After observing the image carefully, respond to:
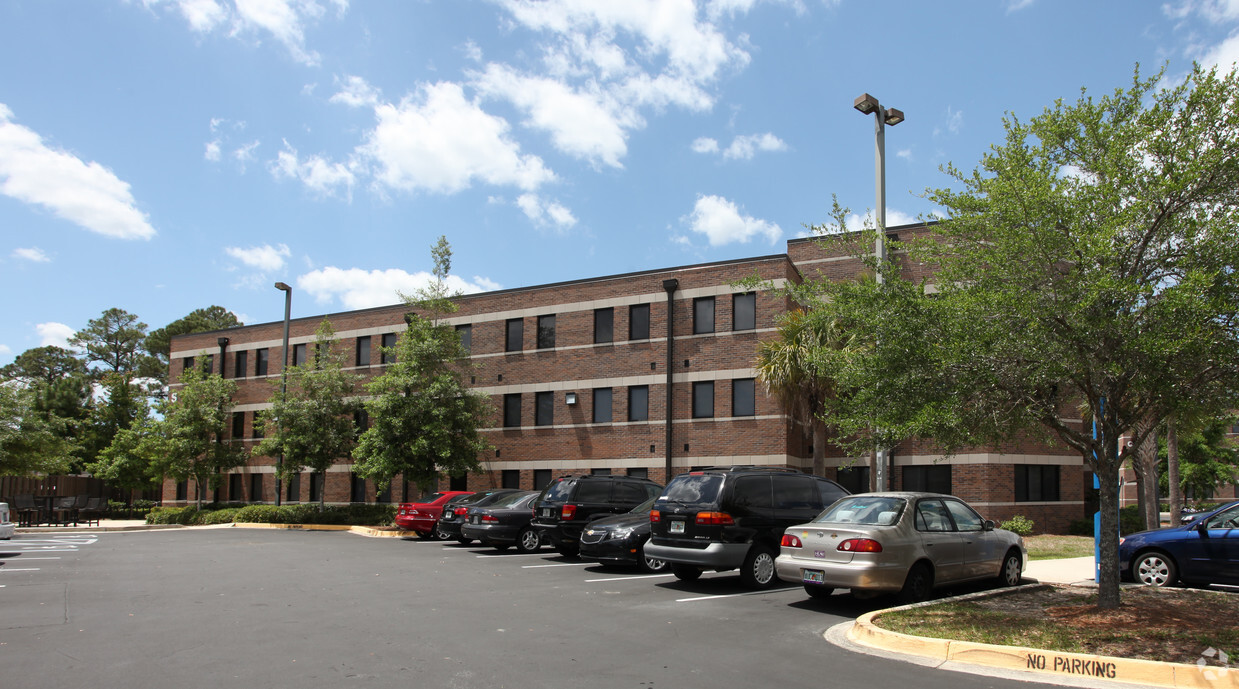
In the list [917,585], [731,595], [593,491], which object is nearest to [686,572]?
[731,595]

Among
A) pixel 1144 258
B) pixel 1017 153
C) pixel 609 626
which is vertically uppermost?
pixel 1017 153

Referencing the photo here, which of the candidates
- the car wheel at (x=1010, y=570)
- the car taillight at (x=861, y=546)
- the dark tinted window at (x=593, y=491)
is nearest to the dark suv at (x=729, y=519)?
the car taillight at (x=861, y=546)

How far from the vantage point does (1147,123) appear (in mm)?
9055

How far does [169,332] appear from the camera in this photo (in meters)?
71.1

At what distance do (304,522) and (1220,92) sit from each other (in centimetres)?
3067

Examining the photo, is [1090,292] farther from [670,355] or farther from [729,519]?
[670,355]

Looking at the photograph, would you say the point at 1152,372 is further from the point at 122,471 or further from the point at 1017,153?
the point at 122,471

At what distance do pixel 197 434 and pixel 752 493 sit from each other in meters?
31.3

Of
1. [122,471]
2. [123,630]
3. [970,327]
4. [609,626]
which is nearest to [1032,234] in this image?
[970,327]

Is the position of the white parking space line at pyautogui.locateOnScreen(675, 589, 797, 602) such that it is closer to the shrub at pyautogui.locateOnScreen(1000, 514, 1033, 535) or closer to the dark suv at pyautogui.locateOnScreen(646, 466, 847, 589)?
the dark suv at pyautogui.locateOnScreen(646, 466, 847, 589)

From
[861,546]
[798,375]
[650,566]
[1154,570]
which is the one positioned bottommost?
[650,566]

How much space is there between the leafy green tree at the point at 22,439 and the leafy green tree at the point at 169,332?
136 ft

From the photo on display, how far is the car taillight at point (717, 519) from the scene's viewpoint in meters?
12.2

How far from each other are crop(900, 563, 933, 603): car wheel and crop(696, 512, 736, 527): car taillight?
8.60 ft
